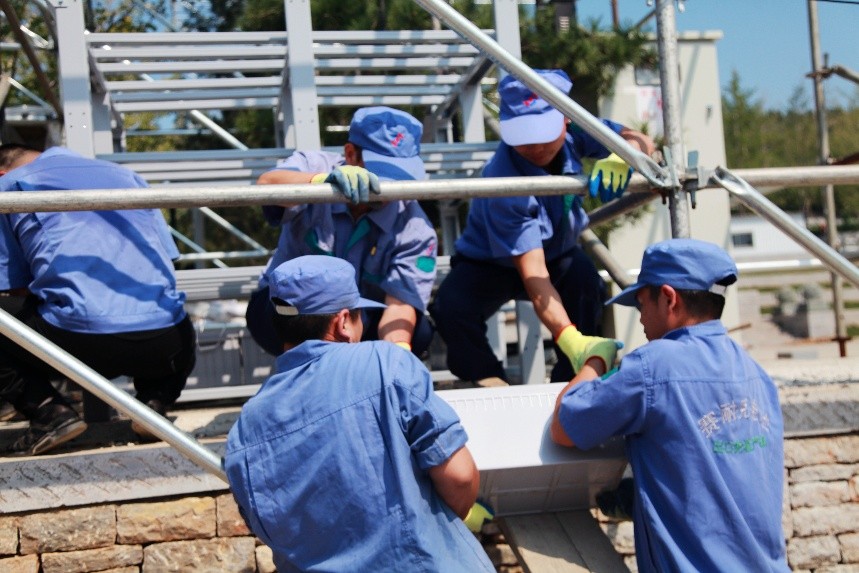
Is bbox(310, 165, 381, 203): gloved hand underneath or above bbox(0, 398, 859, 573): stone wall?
above

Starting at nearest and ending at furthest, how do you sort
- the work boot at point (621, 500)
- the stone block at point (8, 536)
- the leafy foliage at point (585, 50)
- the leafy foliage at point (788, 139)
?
1. the work boot at point (621, 500)
2. the stone block at point (8, 536)
3. the leafy foliage at point (585, 50)
4. the leafy foliage at point (788, 139)

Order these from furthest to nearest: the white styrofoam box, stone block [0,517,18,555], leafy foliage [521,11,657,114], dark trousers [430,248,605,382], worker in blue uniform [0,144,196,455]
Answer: leafy foliage [521,11,657,114], dark trousers [430,248,605,382], worker in blue uniform [0,144,196,455], stone block [0,517,18,555], the white styrofoam box

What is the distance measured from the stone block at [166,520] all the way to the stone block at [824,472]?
6.33ft

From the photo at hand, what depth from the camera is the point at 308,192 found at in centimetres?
286

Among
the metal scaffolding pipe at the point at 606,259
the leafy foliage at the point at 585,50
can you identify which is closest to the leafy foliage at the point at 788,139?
the leafy foliage at the point at 585,50

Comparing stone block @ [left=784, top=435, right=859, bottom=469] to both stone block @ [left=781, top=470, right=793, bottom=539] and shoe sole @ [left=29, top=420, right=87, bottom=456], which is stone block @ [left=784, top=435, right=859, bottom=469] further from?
shoe sole @ [left=29, top=420, right=87, bottom=456]

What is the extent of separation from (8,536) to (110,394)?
685mm

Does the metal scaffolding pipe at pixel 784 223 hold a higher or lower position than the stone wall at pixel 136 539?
higher

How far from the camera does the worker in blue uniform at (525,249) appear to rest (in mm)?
3408

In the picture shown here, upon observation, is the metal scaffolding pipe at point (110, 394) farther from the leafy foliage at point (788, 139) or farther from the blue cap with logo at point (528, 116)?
the leafy foliage at point (788, 139)

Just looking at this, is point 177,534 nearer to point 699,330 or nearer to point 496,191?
point 496,191

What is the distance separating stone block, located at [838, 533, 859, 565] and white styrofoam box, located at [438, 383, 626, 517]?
3.89 feet

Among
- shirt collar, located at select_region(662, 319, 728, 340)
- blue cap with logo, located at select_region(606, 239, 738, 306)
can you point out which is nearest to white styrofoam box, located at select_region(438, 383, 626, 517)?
shirt collar, located at select_region(662, 319, 728, 340)

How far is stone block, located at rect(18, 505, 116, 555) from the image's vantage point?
2943mm
